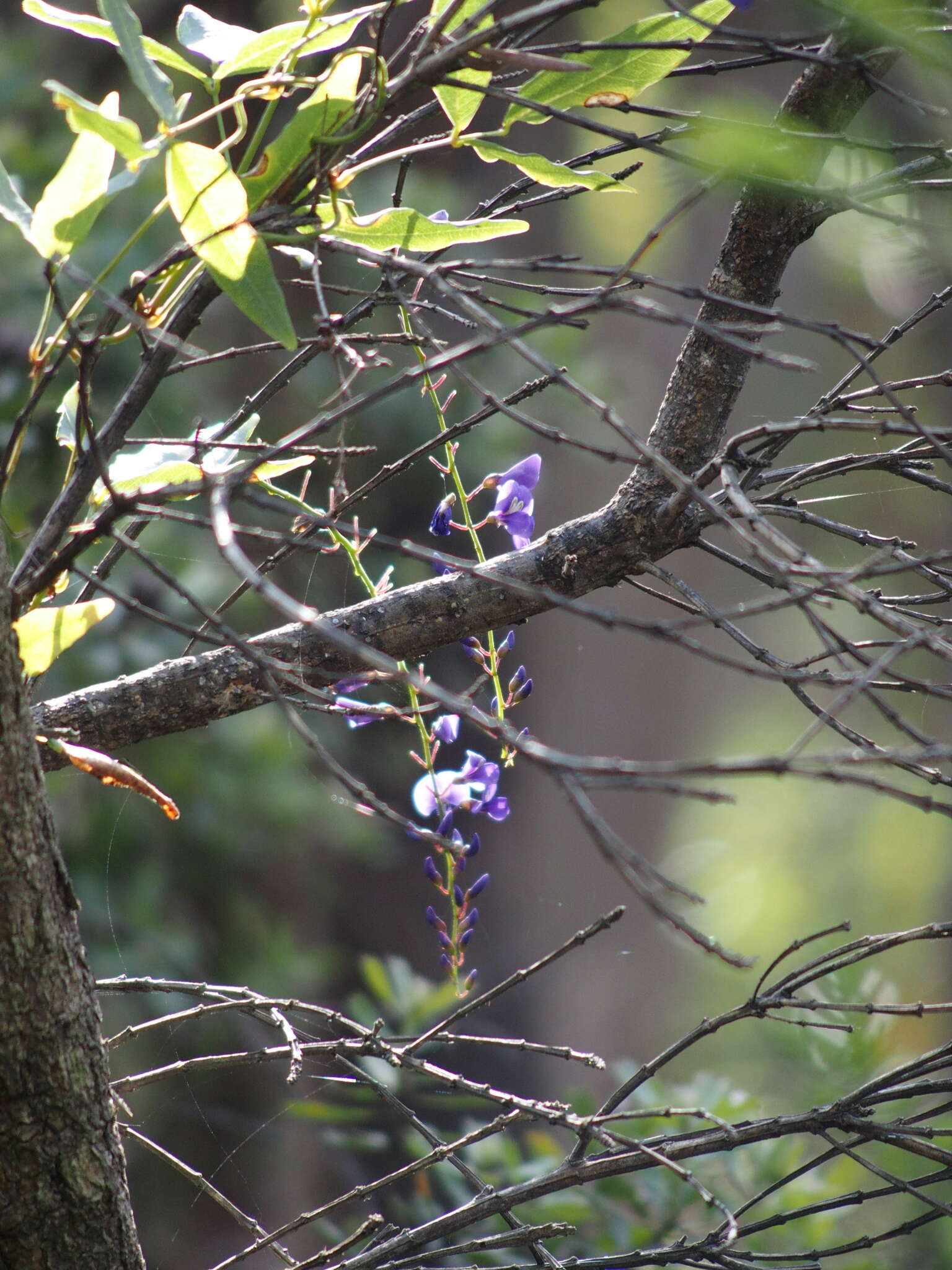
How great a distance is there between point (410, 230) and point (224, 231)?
91mm

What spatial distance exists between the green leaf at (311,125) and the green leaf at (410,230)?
3 cm

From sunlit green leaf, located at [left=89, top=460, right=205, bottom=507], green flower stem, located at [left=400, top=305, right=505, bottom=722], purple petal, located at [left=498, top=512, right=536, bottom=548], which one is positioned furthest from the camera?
purple petal, located at [left=498, top=512, right=536, bottom=548]

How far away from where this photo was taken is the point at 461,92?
444 millimetres

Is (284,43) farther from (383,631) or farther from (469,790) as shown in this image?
(469,790)

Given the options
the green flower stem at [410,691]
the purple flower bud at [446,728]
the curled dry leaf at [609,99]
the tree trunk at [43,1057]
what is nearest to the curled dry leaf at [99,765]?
the tree trunk at [43,1057]

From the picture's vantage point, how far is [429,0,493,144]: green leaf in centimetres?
44

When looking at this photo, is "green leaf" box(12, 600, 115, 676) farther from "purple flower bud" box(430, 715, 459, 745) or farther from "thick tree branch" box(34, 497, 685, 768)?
"purple flower bud" box(430, 715, 459, 745)

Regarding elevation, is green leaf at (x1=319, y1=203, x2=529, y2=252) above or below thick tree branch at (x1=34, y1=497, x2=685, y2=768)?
above

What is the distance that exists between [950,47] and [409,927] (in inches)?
102

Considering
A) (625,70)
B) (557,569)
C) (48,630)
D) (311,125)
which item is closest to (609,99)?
(625,70)

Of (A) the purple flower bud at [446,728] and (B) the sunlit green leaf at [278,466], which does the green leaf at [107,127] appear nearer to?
(B) the sunlit green leaf at [278,466]

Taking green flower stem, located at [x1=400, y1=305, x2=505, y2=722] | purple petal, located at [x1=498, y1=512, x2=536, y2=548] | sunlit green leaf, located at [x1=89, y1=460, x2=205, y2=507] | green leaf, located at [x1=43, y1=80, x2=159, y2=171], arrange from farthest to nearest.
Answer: purple petal, located at [x1=498, y1=512, x2=536, y2=548]
green flower stem, located at [x1=400, y1=305, x2=505, y2=722]
sunlit green leaf, located at [x1=89, y1=460, x2=205, y2=507]
green leaf, located at [x1=43, y1=80, x2=159, y2=171]

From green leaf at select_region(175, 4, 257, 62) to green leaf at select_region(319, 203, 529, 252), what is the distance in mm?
79

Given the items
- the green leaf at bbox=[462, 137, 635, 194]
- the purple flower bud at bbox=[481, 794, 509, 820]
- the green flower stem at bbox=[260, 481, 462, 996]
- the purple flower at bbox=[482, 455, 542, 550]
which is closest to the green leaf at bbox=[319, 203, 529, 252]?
the green leaf at bbox=[462, 137, 635, 194]
